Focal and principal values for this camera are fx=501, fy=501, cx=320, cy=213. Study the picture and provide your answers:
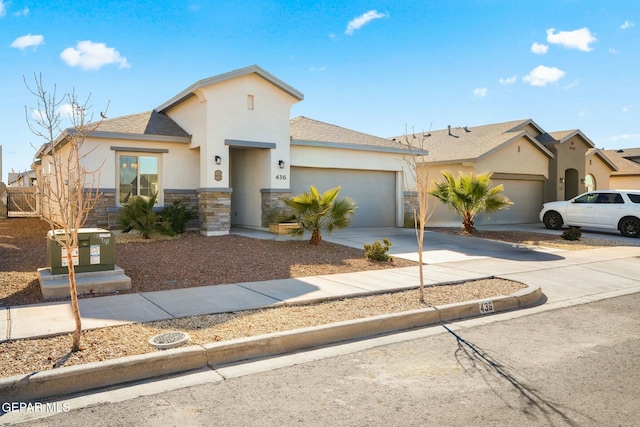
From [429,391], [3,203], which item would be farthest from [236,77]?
[3,203]

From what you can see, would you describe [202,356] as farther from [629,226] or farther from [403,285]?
[629,226]

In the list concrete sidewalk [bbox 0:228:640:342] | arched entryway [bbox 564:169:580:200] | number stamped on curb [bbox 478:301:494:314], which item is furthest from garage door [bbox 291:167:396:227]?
arched entryway [bbox 564:169:580:200]

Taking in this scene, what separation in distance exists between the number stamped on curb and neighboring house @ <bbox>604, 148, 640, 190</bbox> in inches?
1147

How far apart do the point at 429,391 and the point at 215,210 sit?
39.6 feet

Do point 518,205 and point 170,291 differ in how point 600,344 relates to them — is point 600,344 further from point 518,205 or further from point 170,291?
point 518,205

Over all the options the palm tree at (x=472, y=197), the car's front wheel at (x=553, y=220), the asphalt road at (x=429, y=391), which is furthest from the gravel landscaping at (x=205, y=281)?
the car's front wheel at (x=553, y=220)

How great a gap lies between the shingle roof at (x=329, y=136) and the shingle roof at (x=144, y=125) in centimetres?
413

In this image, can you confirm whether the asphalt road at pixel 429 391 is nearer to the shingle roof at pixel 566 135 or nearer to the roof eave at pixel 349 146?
the roof eave at pixel 349 146

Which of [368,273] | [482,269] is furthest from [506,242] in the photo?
[368,273]

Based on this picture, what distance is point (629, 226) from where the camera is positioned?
18.4 metres

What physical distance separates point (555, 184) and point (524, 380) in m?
23.5

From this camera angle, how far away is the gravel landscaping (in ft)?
17.9

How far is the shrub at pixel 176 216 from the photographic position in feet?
50.2

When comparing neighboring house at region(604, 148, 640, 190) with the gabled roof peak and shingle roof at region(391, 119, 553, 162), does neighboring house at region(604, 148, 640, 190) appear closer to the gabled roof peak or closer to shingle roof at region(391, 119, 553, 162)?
shingle roof at region(391, 119, 553, 162)
